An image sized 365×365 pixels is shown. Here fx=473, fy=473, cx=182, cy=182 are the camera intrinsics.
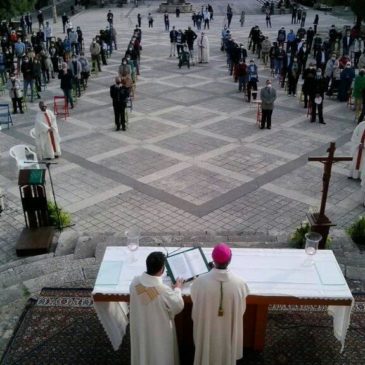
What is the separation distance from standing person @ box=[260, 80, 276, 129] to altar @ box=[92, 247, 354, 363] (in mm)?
9083

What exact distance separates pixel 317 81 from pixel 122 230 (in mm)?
9080

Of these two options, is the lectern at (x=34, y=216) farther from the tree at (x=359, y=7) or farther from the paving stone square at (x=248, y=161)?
the tree at (x=359, y=7)

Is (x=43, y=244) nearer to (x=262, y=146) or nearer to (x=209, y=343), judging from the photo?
(x=209, y=343)

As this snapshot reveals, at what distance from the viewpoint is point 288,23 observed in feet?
130

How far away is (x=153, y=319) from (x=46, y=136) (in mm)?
A: 8565

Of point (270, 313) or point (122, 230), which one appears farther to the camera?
point (122, 230)

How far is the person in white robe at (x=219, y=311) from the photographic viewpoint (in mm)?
4645

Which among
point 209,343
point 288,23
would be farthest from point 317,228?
point 288,23

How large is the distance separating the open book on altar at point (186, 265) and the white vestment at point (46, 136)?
7.70 metres

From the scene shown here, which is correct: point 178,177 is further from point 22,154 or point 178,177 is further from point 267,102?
point 267,102

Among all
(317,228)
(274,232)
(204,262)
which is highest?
(204,262)

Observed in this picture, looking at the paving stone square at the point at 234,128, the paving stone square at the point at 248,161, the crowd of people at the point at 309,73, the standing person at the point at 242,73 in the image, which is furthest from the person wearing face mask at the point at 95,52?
the paving stone square at the point at 248,161

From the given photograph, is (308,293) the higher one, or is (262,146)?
(308,293)

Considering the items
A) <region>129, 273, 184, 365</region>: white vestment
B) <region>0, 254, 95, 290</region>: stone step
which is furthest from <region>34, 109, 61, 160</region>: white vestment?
<region>129, 273, 184, 365</region>: white vestment
